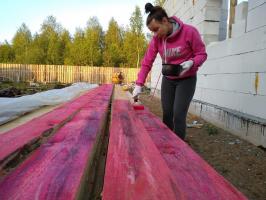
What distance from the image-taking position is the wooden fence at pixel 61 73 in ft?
95.9

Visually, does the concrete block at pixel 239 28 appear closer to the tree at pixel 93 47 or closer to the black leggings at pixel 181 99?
the black leggings at pixel 181 99

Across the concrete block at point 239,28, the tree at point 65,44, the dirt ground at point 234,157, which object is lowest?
the dirt ground at point 234,157

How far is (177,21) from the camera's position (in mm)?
3080

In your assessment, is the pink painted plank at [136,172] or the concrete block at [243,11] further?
the concrete block at [243,11]

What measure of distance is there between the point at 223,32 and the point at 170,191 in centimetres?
871

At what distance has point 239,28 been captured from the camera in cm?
492

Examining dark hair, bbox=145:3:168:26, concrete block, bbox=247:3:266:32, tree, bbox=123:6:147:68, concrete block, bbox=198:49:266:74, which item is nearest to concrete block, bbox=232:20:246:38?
concrete block, bbox=247:3:266:32

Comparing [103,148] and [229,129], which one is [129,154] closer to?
[103,148]

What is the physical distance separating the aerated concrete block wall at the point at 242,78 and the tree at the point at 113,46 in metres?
30.1

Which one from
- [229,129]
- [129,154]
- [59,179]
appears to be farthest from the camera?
[229,129]

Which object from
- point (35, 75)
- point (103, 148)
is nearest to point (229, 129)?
point (103, 148)

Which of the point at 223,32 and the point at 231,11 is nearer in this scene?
the point at 231,11

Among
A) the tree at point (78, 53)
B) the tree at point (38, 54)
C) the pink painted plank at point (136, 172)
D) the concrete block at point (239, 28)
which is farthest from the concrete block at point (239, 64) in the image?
the tree at point (38, 54)

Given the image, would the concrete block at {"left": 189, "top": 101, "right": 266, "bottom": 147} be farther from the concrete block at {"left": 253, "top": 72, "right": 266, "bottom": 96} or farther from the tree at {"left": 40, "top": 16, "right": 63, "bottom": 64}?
the tree at {"left": 40, "top": 16, "right": 63, "bottom": 64}
